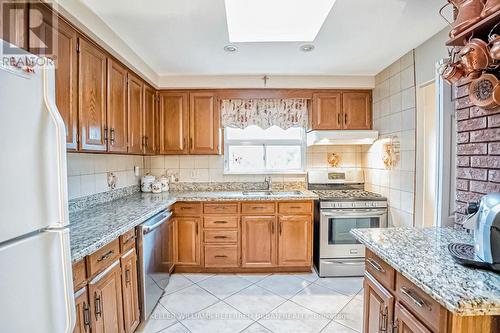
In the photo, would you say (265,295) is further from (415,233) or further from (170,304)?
(415,233)

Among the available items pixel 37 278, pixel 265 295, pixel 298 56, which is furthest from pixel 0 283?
pixel 298 56

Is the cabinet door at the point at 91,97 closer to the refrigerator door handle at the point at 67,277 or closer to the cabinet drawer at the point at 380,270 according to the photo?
the refrigerator door handle at the point at 67,277

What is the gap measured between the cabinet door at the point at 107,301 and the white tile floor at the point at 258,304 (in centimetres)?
50

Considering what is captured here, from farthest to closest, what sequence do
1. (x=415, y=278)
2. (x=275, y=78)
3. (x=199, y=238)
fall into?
1. (x=275, y=78)
2. (x=199, y=238)
3. (x=415, y=278)

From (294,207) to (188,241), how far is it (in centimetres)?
131

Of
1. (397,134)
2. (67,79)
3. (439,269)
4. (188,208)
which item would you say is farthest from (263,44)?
(439,269)

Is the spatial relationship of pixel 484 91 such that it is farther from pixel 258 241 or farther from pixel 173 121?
pixel 173 121

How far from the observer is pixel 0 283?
715 mm

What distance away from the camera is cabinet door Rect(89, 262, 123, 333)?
143 centimetres

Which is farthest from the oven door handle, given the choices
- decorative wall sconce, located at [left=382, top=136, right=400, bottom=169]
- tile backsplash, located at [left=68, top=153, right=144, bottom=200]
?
tile backsplash, located at [left=68, top=153, right=144, bottom=200]

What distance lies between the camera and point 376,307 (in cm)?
139

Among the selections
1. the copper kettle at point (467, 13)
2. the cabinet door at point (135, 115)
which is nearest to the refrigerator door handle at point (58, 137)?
the cabinet door at point (135, 115)

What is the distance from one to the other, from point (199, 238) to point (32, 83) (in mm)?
2454

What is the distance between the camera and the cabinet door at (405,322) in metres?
1.03
